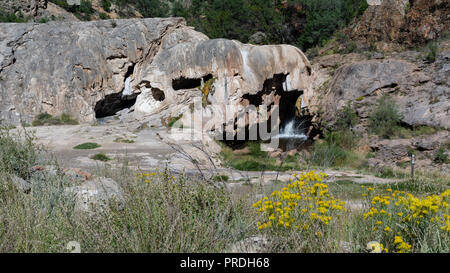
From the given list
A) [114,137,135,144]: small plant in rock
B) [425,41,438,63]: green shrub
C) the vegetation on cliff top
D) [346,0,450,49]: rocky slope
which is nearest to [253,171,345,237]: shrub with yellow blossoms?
[114,137,135,144]: small plant in rock

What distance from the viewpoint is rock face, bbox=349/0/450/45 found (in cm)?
1891

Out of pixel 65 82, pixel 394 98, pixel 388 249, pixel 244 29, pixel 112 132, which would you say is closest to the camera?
pixel 388 249

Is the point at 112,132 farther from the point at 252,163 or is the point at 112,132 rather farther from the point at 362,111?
the point at 362,111

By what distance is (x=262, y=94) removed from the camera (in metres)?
16.1

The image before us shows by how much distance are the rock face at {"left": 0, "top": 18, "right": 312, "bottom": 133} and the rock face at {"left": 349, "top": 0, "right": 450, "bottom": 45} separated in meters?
8.16

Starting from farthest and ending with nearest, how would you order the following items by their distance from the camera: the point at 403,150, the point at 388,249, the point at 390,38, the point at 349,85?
the point at 390,38 → the point at 349,85 → the point at 403,150 → the point at 388,249

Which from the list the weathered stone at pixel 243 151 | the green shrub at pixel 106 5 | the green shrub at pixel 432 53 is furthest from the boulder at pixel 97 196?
the green shrub at pixel 106 5

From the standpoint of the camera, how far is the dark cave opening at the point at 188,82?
1488 cm

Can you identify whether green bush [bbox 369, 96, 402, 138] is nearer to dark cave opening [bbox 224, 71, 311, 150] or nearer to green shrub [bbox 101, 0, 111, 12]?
dark cave opening [bbox 224, 71, 311, 150]

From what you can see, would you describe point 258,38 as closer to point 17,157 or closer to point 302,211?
point 17,157

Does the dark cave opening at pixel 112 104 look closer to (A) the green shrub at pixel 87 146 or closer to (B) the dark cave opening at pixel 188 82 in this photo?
(B) the dark cave opening at pixel 188 82

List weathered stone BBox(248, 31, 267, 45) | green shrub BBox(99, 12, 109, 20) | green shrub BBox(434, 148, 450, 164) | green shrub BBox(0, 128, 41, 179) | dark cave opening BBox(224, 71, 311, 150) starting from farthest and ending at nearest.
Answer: green shrub BBox(99, 12, 109, 20) < weathered stone BBox(248, 31, 267, 45) < dark cave opening BBox(224, 71, 311, 150) < green shrub BBox(434, 148, 450, 164) < green shrub BBox(0, 128, 41, 179)

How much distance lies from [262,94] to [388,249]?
13819 mm

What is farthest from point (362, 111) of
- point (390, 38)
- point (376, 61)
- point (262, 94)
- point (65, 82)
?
point (65, 82)
